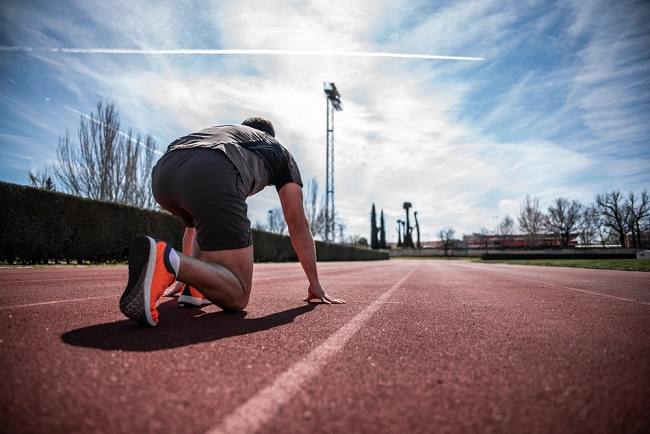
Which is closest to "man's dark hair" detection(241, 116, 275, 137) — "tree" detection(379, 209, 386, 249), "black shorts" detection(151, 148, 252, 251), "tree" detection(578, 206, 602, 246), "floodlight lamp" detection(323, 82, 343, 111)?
"black shorts" detection(151, 148, 252, 251)

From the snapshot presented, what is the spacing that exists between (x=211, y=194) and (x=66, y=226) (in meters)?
12.2

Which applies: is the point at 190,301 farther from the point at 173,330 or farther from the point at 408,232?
the point at 408,232

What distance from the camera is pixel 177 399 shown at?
968 millimetres

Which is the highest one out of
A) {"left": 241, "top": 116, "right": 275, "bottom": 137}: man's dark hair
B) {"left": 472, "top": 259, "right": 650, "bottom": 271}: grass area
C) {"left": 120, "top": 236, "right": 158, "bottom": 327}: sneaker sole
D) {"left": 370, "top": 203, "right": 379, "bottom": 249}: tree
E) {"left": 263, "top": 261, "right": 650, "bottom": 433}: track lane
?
{"left": 370, "top": 203, "right": 379, "bottom": 249}: tree

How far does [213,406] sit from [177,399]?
0.12 metres

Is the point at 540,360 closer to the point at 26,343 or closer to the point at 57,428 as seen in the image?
the point at 57,428

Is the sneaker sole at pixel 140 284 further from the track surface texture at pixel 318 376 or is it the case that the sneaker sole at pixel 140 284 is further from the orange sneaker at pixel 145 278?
the track surface texture at pixel 318 376

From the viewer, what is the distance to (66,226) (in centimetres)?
1151

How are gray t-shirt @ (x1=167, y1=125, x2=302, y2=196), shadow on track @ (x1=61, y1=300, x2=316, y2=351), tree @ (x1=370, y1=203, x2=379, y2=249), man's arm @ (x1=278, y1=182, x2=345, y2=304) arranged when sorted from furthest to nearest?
tree @ (x1=370, y1=203, x2=379, y2=249)
man's arm @ (x1=278, y1=182, x2=345, y2=304)
gray t-shirt @ (x1=167, y1=125, x2=302, y2=196)
shadow on track @ (x1=61, y1=300, x2=316, y2=351)

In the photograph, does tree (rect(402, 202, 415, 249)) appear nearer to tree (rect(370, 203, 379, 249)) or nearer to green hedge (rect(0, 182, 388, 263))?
tree (rect(370, 203, 379, 249))

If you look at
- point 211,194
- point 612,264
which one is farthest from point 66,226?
point 612,264

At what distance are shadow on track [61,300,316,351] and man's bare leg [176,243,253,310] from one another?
14 cm

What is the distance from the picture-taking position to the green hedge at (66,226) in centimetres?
1004

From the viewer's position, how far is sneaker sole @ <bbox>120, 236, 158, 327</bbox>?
72.1 inches
